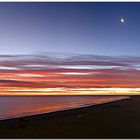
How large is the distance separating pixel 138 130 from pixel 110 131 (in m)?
0.95

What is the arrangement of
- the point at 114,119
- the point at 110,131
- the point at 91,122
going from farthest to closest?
1. the point at 114,119
2. the point at 91,122
3. the point at 110,131

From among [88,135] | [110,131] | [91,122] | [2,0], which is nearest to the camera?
[88,135]

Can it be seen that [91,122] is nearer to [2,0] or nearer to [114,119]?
[114,119]

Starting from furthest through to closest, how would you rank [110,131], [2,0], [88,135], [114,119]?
[114,119] → [2,0] → [110,131] → [88,135]

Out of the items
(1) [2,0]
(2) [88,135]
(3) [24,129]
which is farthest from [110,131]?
(1) [2,0]

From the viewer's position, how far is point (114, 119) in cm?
1196

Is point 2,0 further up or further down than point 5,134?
further up

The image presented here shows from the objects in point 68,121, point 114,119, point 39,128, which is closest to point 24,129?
point 39,128

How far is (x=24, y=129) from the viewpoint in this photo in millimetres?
9312

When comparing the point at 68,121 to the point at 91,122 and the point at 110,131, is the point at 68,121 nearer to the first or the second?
the point at 91,122

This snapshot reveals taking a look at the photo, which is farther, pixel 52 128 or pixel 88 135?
pixel 52 128

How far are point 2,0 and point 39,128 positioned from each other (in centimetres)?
435

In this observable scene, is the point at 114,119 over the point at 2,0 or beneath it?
beneath

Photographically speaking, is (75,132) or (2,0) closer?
(75,132)
